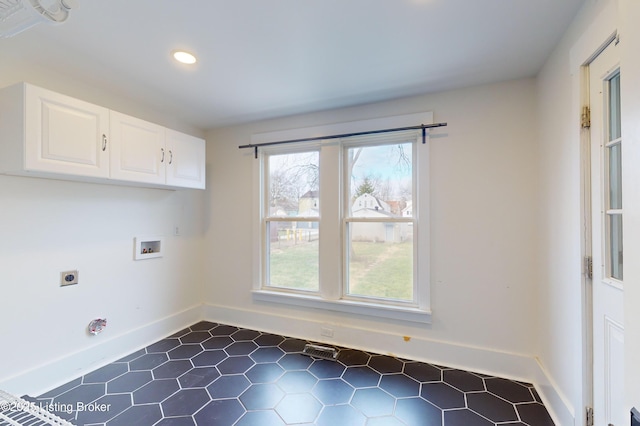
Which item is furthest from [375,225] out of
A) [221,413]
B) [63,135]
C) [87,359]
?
[87,359]

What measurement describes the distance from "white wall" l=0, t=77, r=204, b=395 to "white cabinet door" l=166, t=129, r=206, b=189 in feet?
1.19

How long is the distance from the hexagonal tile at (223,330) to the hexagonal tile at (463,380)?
216 centimetres

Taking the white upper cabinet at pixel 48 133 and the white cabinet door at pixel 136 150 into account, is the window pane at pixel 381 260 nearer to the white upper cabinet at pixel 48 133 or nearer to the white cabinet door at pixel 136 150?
the white cabinet door at pixel 136 150

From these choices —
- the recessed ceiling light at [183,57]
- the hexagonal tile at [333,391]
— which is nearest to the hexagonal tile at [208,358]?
the hexagonal tile at [333,391]

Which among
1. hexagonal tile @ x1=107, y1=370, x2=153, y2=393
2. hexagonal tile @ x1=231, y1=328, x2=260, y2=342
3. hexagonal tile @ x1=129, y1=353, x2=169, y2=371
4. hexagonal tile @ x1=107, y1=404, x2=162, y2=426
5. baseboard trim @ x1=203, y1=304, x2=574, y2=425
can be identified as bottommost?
hexagonal tile @ x1=231, y1=328, x2=260, y2=342

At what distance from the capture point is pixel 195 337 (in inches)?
116

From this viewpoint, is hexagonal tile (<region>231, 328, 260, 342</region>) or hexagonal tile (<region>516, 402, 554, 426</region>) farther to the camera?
hexagonal tile (<region>231, 328, 260, 342</region>)

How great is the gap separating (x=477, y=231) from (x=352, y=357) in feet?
5.07

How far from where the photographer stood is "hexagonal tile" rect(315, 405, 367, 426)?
1728mm

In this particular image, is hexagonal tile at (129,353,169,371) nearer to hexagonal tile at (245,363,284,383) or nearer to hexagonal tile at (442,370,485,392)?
hexagonal tile at (245,363,284,383)

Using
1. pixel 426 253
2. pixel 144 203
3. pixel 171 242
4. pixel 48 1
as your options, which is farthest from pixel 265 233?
pixel 48 1

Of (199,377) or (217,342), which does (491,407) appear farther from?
(217,342)

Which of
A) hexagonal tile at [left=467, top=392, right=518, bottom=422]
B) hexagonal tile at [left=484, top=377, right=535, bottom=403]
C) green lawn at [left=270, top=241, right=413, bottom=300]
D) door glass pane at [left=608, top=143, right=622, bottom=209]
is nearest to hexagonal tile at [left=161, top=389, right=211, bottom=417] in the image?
green lawn at [left=270, top=241, right=413, bottom=300]

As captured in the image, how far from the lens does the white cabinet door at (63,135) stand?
69.0 inches
